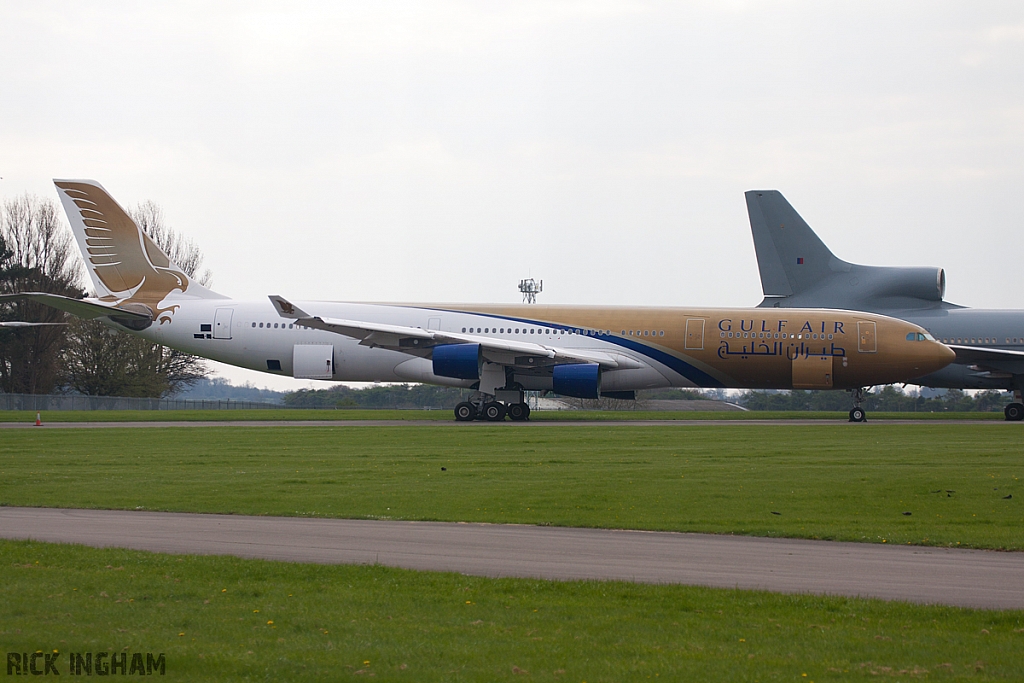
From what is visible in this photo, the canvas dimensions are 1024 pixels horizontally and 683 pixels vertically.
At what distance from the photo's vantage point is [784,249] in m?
43.8

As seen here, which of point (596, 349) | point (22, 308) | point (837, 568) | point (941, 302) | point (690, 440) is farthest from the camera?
point (22, 308)

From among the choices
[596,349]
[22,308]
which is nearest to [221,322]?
[596,349]

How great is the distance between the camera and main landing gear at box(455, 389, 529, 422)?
113 feet

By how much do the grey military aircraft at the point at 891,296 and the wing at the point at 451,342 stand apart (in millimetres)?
11251

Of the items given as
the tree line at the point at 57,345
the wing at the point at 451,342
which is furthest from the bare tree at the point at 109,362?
the wing at the point at 451,342

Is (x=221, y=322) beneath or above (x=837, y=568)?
above

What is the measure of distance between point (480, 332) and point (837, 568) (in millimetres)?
25855

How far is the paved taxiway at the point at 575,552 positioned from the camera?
9.18m

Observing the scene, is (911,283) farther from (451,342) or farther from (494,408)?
(451,342)

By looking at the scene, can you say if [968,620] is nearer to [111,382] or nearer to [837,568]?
[837,568]

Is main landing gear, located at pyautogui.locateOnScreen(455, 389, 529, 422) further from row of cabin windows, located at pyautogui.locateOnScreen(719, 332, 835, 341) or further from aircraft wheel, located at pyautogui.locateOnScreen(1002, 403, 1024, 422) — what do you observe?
aircraft wheel, located at pyautogui.locateOnScreen(1002, 403, 1024, 422)

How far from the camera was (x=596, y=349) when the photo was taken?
35.0 m

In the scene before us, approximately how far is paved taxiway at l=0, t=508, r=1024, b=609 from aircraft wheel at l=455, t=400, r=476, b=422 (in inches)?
849

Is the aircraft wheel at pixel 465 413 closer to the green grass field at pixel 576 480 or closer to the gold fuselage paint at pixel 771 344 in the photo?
the gold fuselage paint at pixel 771 344
